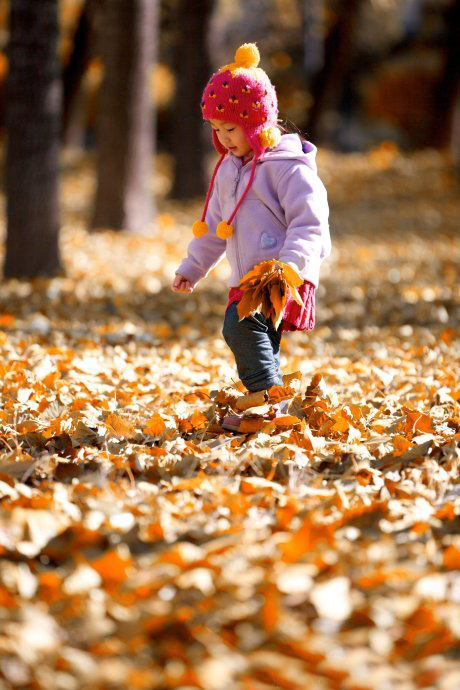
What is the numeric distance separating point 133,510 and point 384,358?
3.06m

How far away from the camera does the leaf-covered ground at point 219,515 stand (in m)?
1.92

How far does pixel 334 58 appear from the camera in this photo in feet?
61.4

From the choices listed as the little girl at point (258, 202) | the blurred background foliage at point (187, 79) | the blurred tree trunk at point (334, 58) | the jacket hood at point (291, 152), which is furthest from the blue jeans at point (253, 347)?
the blurred tree trunk at point (334, 58)

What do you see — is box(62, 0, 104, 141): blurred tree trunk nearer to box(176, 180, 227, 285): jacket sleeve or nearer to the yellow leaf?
box(176, 180, 227, 285): jacket sleeve

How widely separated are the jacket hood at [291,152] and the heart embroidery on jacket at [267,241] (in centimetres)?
31

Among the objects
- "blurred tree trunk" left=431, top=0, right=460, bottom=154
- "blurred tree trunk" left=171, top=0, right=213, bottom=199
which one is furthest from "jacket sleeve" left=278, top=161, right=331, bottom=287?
"blurred tree trunk" left=431, top=0, right=460, bottom=154

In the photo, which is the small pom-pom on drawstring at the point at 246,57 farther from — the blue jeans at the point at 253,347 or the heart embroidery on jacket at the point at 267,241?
the blue jeans at the point at 253,347

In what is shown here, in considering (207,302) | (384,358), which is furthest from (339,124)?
(384,358)

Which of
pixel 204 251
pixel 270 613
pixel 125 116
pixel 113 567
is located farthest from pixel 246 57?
pixel 125 116

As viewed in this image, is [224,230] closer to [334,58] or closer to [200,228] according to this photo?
[200,228]

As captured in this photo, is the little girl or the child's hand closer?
the little girl

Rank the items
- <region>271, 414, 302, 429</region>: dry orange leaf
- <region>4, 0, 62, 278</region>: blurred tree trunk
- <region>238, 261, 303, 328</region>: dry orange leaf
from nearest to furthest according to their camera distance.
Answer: <region>238, 261, 303, 328</region>: dry orange leaf < <region>271, 414, 302, 429</region>: dry orange leaf < <region>4, 0, 62, 278</region>: blurred tree trunk

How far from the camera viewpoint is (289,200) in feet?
11.2

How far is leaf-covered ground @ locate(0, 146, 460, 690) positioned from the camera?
75.4 inches
